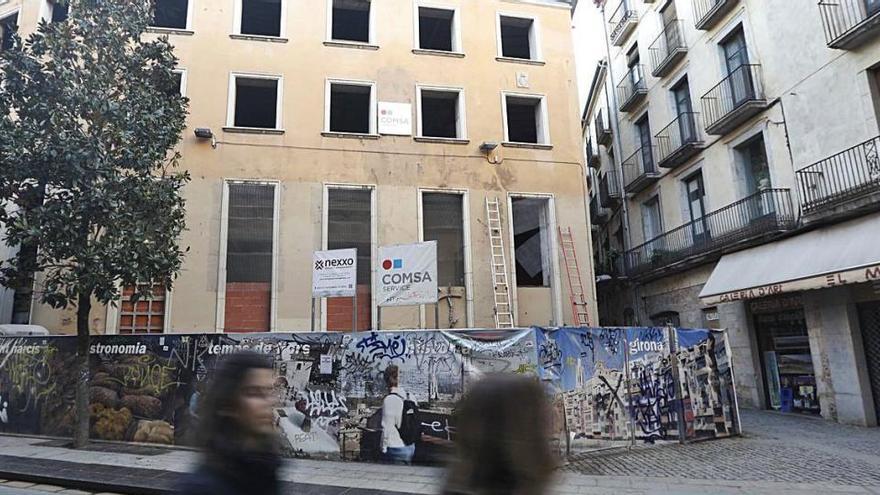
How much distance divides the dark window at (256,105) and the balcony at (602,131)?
15.9m

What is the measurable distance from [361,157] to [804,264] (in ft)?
39.9

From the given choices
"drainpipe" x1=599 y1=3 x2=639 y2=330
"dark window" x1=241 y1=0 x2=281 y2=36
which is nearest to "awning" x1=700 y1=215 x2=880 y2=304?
"drainpipe" x1=599 y1=3 x2=639 y2=330

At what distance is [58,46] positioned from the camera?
33.0 ft

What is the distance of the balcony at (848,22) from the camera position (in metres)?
11.3

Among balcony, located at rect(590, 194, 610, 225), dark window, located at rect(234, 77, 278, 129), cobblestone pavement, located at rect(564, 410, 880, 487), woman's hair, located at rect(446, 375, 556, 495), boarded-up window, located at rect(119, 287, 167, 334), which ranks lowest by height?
cobblestone pavement, located at rect(564, 410, 880, 487)

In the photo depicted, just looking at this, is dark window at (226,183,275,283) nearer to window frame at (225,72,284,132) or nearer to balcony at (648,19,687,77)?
window frame at (225,72,284,132)

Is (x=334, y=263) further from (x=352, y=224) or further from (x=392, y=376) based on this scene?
(x=352, y=224)

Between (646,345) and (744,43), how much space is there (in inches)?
467

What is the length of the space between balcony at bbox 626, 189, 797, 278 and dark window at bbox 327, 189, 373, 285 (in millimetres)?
10586

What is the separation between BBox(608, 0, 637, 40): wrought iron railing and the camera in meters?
21.9

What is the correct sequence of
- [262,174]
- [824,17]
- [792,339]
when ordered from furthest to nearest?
[262,174]
[792,339]
[824,17]

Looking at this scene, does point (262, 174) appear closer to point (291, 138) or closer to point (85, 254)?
point (291, 138)

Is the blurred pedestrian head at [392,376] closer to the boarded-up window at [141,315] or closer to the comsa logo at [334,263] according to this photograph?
the comsa logo at [334,263]

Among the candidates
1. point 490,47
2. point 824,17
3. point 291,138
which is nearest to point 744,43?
point 824,17
